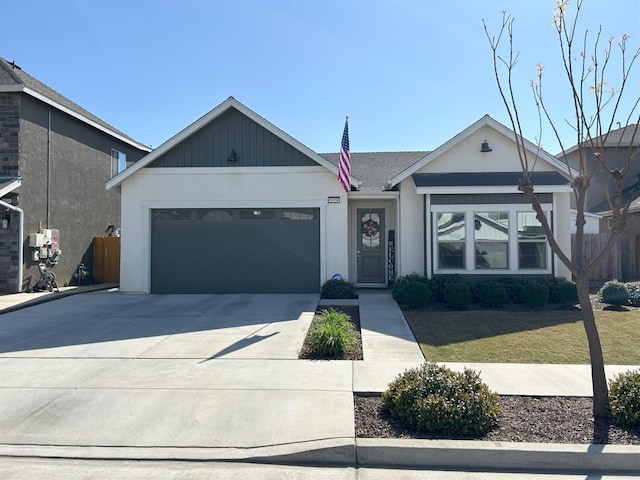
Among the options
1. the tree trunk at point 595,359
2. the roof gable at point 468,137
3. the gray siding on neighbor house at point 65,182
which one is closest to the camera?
the tree trunk at point 595,359

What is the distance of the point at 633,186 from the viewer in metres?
20.9

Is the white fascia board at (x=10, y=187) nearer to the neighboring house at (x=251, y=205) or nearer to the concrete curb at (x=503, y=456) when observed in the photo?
the neighboring house at (x=251, y=205)

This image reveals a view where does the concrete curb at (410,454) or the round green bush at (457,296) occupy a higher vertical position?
the round green bush at (457,296)

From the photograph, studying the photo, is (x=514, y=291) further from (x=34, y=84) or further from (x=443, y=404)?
(x=34, y=84)

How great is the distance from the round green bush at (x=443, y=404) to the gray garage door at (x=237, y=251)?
8429mm

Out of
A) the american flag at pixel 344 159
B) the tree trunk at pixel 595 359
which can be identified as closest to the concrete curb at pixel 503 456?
the tree trunk at pixel 595 359

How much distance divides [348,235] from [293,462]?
10.5 m

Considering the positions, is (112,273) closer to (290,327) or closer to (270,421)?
(290,327)

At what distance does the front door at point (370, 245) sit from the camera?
14227 millimetres

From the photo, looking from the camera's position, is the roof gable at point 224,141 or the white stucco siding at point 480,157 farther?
the roof gable at point 224,141

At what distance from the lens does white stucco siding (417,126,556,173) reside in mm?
12477

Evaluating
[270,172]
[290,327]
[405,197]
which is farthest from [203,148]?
[290,327]

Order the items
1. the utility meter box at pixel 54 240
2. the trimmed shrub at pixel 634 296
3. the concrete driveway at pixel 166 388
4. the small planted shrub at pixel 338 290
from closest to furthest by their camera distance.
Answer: the concrete driveway at pixel 166 388 < the trimmed shrub at pixel 634 296 < the small planted shrub at pixel 338 290 < the utility meter box at pixel 54 240

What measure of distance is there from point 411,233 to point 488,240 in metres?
2.05
